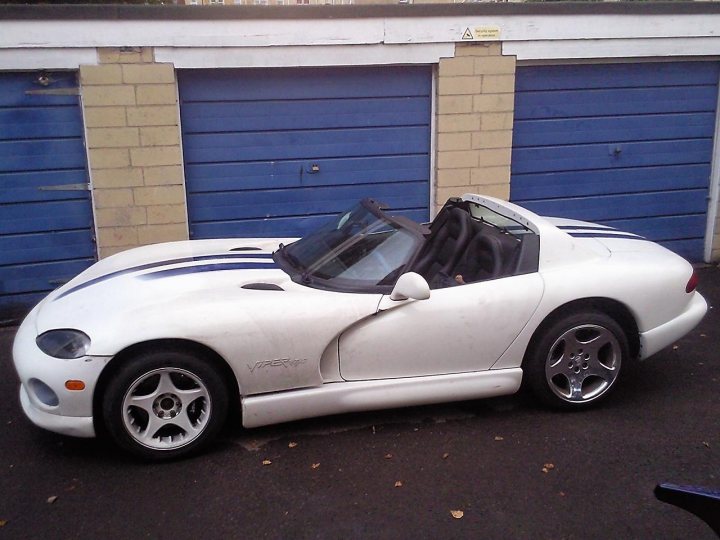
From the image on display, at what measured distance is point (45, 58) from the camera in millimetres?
6348

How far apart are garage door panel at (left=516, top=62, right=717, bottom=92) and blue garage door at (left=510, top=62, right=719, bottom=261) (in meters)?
0.01

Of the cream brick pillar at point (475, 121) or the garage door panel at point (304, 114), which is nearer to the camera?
the garage door panel at point (304, 114)

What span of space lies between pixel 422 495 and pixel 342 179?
4332 millimetres

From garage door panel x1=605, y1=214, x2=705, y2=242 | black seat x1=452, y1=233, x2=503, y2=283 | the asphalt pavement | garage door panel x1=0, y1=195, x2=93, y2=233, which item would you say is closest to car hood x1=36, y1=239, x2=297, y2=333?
the asphalt pavement

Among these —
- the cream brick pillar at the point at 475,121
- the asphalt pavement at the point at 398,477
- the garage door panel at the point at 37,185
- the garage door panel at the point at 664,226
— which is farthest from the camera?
the garage door panel at the point at 664,226

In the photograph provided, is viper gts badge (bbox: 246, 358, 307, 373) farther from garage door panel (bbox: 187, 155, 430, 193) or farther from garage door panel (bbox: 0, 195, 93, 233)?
garage door panel (bbox: 0, 195, 93, 233)

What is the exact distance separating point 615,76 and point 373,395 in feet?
17.5

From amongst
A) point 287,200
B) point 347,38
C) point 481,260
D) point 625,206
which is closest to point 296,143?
point 287,200

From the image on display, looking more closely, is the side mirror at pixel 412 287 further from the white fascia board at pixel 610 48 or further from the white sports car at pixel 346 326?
the white fascia board at pixel 610 48

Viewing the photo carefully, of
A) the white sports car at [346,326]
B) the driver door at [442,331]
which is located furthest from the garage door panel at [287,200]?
the driver door at [442,331]

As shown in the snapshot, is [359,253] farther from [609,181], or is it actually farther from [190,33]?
[609,181]

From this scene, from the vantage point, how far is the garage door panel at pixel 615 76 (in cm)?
756

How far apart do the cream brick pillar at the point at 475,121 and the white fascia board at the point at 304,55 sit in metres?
0.23

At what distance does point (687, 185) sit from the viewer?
8.16 m
